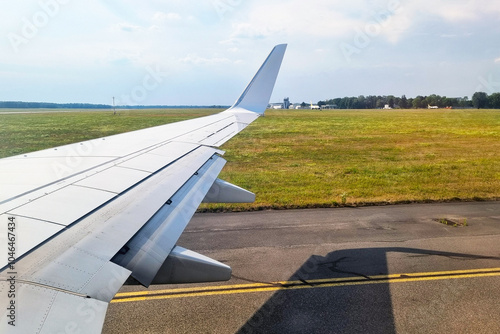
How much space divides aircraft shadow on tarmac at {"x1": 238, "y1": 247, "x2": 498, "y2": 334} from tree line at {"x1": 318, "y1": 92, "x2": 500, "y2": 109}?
89.2 metres

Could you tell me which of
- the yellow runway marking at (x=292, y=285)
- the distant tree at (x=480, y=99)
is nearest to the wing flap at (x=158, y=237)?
the yellow runway marking at (x=292, y=285)

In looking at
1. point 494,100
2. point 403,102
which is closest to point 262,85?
point 494,100

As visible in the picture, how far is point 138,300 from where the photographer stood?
516 cm

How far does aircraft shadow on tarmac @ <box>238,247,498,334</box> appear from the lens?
4496mm

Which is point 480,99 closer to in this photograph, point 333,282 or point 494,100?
point 494,100

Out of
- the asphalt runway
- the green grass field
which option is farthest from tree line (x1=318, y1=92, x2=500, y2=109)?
the asphalt runway

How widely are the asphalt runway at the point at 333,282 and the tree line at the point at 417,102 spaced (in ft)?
285

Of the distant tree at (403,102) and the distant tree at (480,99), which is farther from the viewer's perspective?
the distant tree at (403,102)

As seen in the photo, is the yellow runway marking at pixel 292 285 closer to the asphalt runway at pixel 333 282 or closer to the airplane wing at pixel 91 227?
the asphalt runway at pixel 333 282

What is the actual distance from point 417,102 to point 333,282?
11768 cm

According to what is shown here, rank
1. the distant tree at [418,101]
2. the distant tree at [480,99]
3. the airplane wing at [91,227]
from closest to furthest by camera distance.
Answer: the airplane wing at [91,227], the distant tree at [480,99], the distant tree at [418,101]

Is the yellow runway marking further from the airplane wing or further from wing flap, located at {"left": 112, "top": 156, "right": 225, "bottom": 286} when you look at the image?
wing flap, located at {"left": 112, "top": 156, "right": 225, "bottom": 286}

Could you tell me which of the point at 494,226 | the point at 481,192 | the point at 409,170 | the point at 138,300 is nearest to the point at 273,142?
the point at 409,170

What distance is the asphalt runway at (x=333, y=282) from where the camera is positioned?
15.1ft
